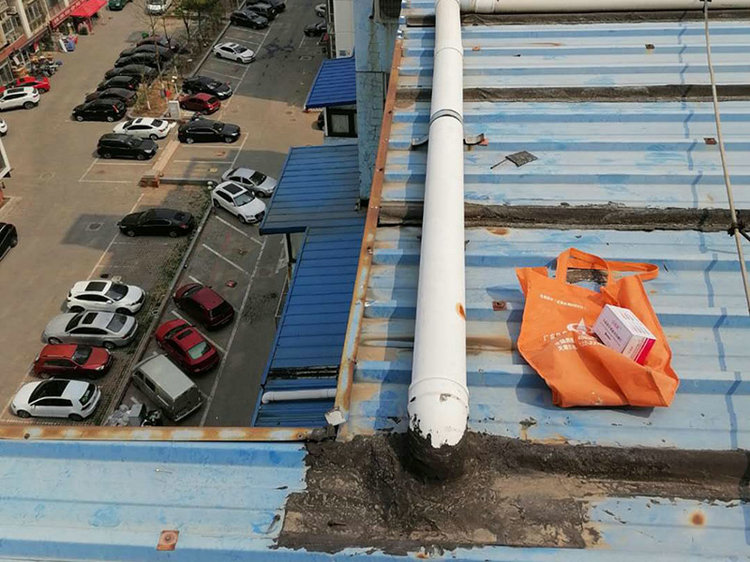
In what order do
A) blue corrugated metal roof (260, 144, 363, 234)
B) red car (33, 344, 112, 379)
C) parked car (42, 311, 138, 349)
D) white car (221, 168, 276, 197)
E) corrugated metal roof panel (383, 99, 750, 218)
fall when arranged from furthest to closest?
white car (221, 168, 276, 197) → parked car (42, 311, 138, 349) → red car (33, 344, 112, 379) → blue corrugated metal roof (260, 144, 363, 234) → corrugated metal roof panel (383, 99, 750, 218)

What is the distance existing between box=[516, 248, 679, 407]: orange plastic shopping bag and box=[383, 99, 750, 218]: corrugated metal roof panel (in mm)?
1680

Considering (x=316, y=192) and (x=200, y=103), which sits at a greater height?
(x=316, y=192)

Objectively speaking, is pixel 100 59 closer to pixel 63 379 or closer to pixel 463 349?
pixel 63 379

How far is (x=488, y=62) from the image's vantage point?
12.8 m

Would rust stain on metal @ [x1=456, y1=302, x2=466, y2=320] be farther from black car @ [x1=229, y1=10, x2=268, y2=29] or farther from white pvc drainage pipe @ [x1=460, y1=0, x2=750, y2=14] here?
black car @ [x1=229, y1=10, x2=268, y2=29]

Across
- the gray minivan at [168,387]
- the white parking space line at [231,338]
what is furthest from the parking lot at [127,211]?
the gray minivan at [168,387]

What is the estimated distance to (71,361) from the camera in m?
24.4

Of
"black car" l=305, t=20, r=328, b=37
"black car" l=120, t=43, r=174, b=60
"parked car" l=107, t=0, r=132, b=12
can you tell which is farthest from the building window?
Answer: "parked car" l=107, t=0, r=132, b=12

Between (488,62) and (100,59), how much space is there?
44.4 m

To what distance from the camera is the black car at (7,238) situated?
99.7ft

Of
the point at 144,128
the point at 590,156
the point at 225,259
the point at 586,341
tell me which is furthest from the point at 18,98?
the point at 586,341

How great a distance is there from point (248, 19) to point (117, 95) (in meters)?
15.1

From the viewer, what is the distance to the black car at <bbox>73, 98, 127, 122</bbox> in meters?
41.1

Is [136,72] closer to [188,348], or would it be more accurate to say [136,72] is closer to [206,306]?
[206,306]
